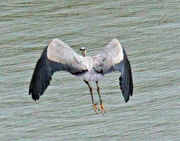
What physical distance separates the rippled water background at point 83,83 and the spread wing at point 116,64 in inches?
101

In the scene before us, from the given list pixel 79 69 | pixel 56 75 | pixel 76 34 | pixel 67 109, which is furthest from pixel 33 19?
pixel 79 69

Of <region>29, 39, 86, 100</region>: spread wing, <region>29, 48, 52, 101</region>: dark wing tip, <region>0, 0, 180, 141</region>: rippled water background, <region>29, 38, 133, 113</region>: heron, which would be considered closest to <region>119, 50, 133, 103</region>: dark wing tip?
<region>29, 38, 133, 113</region>: heron

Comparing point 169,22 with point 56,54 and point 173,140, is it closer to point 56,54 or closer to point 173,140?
point 173,140

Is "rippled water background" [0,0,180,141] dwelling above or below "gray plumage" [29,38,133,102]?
below

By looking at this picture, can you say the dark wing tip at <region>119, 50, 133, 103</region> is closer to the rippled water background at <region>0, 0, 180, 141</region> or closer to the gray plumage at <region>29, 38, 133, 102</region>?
the gray plumage at <region>29, 38, 133, 102</region>

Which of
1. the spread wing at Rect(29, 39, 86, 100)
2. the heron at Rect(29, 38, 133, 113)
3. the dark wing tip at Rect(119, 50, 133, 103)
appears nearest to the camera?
the heron at Rect(29, 38, 133, 113)

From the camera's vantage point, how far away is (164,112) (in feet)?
57.9

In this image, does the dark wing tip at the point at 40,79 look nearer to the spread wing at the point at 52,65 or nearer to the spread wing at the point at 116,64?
the spread wing at the point at 52,65

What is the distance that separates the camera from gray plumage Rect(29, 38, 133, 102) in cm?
1418

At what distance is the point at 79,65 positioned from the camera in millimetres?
14258

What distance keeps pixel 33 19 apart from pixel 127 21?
226 centimetres

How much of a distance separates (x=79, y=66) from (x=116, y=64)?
0.70 metres

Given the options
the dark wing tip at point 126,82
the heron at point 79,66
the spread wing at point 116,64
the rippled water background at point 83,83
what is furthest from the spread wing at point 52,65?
the rippled water background at point 83,83

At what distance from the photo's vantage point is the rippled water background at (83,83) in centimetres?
1719
